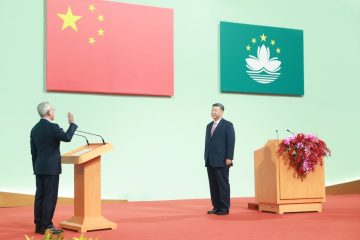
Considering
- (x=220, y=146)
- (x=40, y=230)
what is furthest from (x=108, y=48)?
(x=40, y=230)

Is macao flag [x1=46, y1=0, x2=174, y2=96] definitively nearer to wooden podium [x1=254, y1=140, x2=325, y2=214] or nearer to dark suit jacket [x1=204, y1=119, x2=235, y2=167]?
dark suit jacket [x1=204, y1=119, x2=235, y2=167]

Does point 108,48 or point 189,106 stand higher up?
point 108,48

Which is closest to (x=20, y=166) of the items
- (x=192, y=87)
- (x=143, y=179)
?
(x=143, y=179)

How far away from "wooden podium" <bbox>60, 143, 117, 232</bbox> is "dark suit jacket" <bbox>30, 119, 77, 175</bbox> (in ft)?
0.52

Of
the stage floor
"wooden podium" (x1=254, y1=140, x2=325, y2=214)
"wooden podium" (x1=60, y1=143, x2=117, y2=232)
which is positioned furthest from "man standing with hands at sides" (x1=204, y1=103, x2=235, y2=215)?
"wooden podium" (x1=60, y1=143, x2=117, y2=232)

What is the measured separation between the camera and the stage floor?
4320 millimetres

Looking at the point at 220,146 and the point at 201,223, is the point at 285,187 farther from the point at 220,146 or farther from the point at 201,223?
the point at 201,223

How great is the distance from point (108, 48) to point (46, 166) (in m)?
3.50

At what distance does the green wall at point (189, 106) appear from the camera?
7.14 meters

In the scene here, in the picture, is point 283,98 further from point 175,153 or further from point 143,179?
point 143,179

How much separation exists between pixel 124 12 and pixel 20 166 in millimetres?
2837

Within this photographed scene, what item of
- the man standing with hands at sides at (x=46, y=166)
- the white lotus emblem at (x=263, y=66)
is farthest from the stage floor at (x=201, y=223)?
the white lotus emblem at (x=263, y=66)

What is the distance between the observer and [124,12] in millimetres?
7781

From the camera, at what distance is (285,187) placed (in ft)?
19.6
